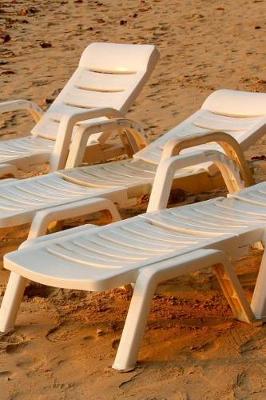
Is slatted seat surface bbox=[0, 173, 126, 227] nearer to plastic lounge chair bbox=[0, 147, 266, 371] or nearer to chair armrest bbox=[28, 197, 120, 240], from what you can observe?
chair armrest bbox=[28, 197, 120, 240]

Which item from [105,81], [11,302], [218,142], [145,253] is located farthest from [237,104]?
[11,302]

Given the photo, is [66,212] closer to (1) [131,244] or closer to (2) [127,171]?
(1) [131,244]

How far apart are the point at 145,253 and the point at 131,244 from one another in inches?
4.8

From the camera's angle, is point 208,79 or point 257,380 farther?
point 208,79

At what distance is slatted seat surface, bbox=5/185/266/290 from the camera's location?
3625 millimetres

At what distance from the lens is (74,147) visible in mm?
5352

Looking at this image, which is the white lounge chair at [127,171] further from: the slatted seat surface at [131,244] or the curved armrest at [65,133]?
the slatted seat surface at [131,244]

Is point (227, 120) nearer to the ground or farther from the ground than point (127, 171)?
farther from the ground

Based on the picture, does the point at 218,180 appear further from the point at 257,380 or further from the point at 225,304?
the point at 257,380

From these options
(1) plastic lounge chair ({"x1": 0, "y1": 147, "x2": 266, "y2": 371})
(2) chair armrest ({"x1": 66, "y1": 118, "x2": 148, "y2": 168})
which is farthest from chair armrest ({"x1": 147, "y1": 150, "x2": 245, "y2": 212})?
(2) chair armrest ({"x1": 66, "y1": 118, "x2": 148, "y2": 168})

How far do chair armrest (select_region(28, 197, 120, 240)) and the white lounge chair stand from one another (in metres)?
0.03

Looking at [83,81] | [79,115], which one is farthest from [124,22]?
[79,115]

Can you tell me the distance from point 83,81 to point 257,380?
138 inches

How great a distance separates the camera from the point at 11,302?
160 inches
